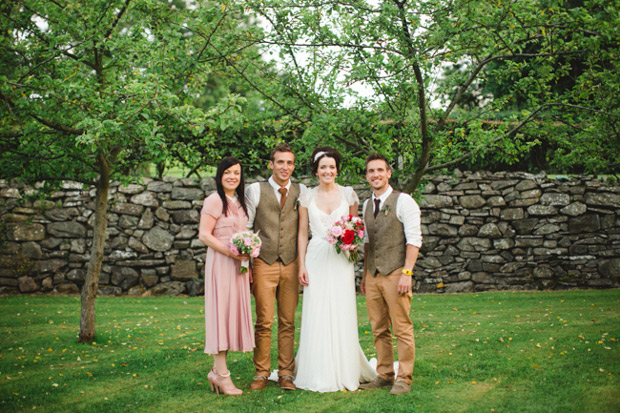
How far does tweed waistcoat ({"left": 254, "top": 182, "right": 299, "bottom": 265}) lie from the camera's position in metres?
4.93

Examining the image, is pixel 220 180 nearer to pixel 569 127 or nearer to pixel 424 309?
pixel 569 127

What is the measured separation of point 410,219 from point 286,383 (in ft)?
6.07

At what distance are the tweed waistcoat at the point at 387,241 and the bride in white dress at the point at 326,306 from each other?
0.32m

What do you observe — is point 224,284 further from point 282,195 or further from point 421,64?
point 421,64

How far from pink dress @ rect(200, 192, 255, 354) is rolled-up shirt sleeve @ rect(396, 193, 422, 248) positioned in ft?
4.75

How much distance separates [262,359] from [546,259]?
8172 mm

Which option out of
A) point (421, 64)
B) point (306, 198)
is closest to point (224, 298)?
point (306, 198)

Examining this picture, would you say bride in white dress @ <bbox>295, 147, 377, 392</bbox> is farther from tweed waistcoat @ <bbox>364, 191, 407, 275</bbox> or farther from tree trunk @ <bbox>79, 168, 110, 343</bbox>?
tree trunk @ <bbox>79, 168, 110, 343</bbox>

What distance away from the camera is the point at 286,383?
4.95 meters

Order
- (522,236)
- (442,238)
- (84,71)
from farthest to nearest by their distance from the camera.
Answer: (442,238) < (522,236) < (84,71)

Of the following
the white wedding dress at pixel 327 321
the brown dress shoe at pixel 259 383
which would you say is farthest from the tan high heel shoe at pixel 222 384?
the white wedding dress at pixel 327 321

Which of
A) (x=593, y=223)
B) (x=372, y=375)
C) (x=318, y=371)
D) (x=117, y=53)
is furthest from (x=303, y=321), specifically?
(x=593, y=223)

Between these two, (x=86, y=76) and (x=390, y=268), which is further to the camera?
(x=86, y=76)

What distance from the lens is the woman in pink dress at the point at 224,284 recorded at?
188 inches
